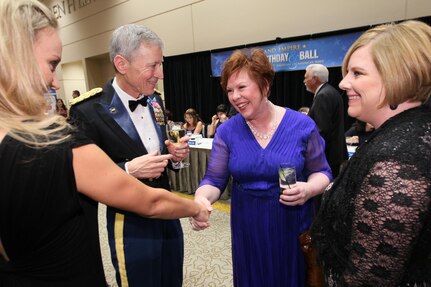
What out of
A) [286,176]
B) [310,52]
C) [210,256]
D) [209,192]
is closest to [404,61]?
[286,176]

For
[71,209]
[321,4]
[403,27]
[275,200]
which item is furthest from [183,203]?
[321,4]

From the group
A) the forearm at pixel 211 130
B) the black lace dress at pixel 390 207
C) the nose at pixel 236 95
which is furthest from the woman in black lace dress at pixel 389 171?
the forearm at pixel 211 130

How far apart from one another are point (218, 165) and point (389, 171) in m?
1.07

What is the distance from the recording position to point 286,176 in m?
1.50

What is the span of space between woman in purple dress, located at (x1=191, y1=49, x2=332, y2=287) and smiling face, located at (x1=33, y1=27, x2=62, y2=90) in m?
0.97

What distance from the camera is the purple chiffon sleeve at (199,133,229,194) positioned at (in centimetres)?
181

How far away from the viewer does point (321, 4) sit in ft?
17.6

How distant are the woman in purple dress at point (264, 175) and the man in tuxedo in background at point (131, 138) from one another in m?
0.30

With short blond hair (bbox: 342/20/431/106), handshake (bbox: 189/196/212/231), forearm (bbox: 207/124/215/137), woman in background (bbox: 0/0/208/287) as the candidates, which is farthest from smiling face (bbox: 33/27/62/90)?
forearm (bbox: 207/124/215/137)

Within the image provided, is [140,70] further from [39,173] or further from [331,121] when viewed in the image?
[331,121]

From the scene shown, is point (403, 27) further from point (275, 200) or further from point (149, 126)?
point (149, 126)

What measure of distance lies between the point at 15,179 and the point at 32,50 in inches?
13.4

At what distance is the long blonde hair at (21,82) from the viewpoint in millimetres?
757

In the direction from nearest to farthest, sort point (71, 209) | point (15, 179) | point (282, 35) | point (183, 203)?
1. point (15, 179)
2. point (71, 209)
3. point (183, 203)
4. point (282, 35)
